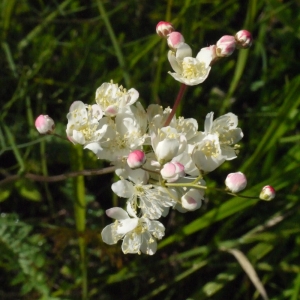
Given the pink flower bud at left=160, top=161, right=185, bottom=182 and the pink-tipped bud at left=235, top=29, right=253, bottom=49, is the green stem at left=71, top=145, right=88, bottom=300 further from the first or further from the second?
the pink-tipped bud at left=235, top=29, right=253, bottom=49

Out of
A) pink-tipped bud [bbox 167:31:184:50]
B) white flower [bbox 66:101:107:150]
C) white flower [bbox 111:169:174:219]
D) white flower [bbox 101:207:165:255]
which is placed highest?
pink-tipped bud [bbox 167:31:184:50]

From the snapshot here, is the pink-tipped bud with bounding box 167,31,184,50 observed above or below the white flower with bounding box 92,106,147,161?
above

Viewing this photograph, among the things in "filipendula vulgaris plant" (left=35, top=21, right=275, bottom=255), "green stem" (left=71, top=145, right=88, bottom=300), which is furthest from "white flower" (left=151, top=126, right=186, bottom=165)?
"green stem" (left=71, top=145, right=88, bottom=300)

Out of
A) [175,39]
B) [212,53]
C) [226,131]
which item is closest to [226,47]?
[212,53]

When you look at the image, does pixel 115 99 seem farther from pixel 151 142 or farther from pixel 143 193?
pixel 143 193

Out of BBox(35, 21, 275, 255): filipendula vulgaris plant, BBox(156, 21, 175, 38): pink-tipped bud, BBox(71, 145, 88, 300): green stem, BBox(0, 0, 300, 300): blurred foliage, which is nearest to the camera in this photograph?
BBox(35, 21, 275, 255): filipendula vulgaris plant

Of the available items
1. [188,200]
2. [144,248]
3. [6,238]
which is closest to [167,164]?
[188,200]

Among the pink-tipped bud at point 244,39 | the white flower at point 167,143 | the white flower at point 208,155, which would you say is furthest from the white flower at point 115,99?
the pink-tipped bud at point 244,39

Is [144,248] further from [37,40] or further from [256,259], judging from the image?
[37,40]
